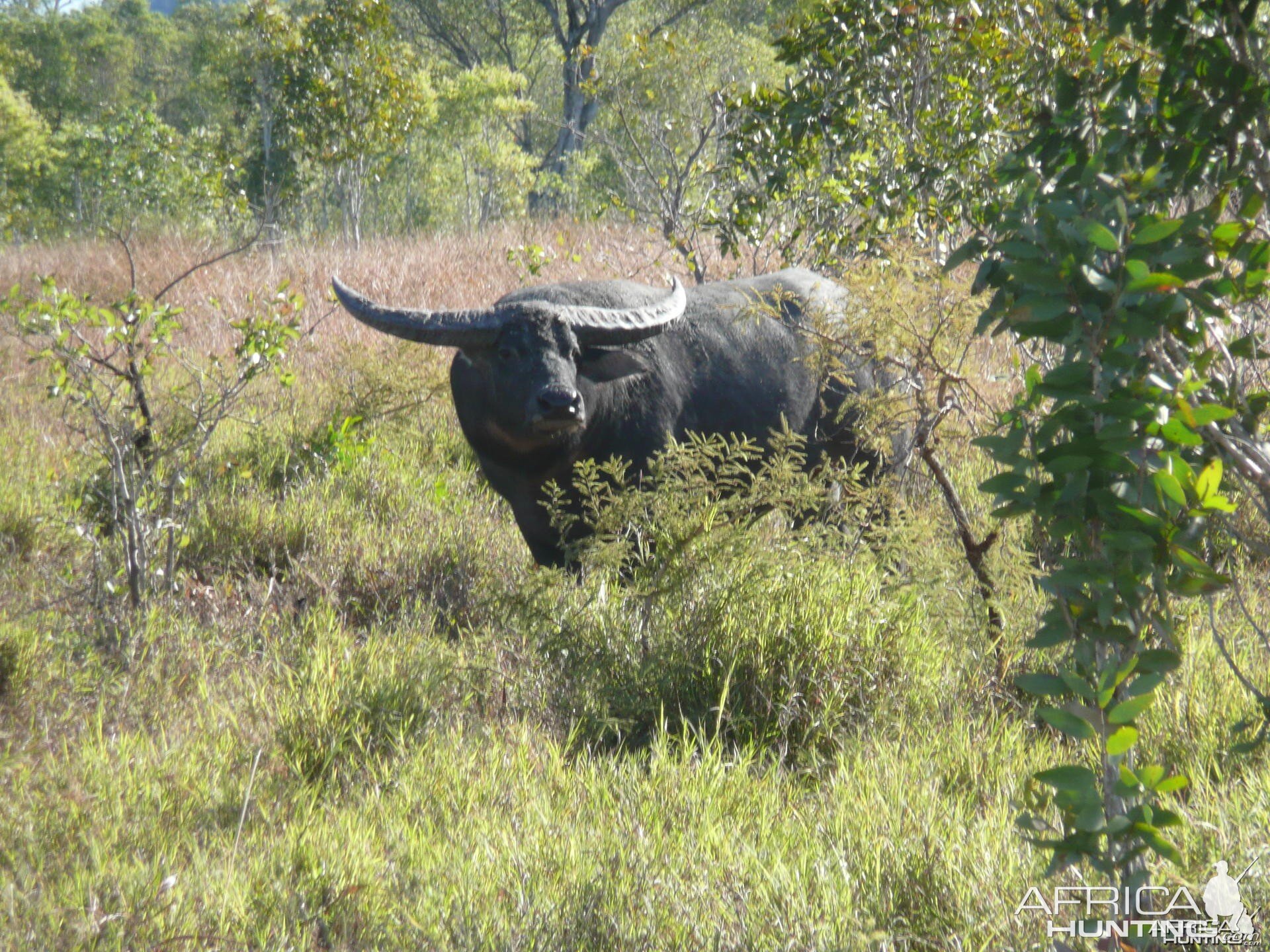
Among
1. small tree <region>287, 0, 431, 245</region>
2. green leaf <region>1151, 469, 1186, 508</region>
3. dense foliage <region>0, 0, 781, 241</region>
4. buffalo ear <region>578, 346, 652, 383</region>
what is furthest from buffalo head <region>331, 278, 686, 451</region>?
small tree <region>287, 0, 431, 245</region>

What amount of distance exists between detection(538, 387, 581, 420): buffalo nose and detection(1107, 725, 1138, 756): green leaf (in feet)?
10.0

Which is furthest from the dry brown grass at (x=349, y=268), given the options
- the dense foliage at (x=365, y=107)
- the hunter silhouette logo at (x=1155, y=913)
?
the hunter silhouette logo at (x=1155, y=913)

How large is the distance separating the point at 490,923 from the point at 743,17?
3104 cm

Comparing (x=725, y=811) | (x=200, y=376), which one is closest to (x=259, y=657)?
(x=200, y=376)

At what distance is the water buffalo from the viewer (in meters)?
4.67

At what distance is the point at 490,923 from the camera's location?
243 centimetres

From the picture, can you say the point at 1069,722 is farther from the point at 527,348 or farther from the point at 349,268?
the point at 349,268

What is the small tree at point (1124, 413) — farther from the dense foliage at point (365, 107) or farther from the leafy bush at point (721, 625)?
the dense foliage at point (365, 107)

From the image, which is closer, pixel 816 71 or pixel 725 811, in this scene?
pixel 725 811

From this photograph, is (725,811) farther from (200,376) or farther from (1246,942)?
(200,376)

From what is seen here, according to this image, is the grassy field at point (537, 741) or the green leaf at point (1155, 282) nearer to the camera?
the green leaf at point (1155, 282)

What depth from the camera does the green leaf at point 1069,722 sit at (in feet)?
5.05

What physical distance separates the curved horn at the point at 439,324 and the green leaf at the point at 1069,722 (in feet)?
11.5

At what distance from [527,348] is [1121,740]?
349 cm
